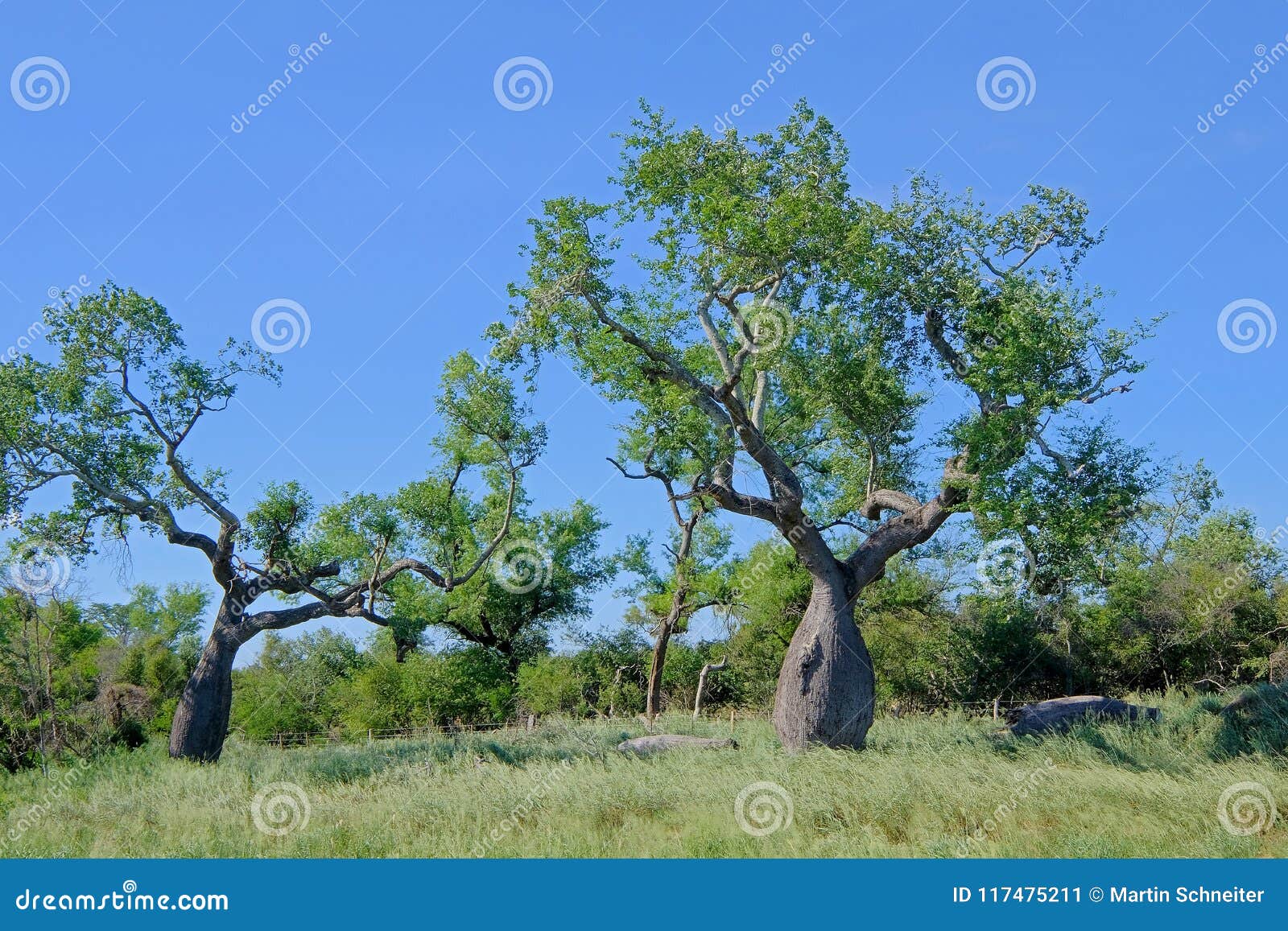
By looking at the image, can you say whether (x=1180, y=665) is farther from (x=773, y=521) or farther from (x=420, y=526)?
(x=420, y=526)

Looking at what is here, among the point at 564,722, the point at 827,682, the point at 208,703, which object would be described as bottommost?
the point at 564,722

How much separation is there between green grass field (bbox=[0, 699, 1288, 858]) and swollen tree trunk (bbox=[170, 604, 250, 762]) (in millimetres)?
1415

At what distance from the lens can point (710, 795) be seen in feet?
41.2

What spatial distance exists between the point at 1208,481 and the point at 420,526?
97.3ft

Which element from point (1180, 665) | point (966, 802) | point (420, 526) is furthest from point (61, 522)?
point (1180, 665)

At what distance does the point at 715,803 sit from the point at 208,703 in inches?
476

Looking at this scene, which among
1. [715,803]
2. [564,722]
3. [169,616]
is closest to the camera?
[715,803]

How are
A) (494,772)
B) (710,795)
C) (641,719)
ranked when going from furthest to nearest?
(641,719)
(494,772)
(710,795)

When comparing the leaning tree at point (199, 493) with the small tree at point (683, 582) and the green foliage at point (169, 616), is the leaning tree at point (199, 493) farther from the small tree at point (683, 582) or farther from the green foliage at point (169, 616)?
the green foliage at point (169, 616)

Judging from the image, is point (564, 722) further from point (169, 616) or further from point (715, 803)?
point (169, 616)

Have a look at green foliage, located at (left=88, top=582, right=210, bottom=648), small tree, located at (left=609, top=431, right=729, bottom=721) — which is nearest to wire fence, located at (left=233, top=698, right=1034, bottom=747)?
small tree, located at (left=609, top=431, right=729, bottom=721)

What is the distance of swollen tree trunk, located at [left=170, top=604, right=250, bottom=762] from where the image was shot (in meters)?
19.1

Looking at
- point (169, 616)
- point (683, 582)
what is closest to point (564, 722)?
point (683, 582)

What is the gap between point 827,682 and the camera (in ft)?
54.5
